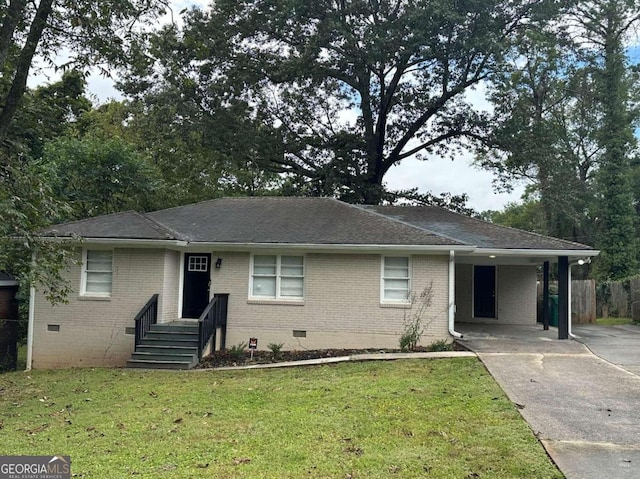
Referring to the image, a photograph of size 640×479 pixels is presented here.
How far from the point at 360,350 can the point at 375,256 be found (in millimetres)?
2368

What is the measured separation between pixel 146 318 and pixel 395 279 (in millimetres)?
6251

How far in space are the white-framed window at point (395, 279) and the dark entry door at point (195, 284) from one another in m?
4.81

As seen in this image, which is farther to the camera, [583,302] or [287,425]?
[583,302]

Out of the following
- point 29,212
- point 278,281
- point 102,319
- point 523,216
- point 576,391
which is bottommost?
point 576,391

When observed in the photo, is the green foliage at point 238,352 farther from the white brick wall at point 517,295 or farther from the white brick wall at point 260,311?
the white brick wall at point 517,295

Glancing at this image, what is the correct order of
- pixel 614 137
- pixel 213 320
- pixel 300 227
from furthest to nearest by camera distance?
pixel 614 137, pixel 300 227, pixel 213 320

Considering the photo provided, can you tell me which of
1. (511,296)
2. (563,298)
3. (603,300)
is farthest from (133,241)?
(603,300)

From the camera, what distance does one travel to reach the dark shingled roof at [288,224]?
12656 millimetres

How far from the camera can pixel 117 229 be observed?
505 inches

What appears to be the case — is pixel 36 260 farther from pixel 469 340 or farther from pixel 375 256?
pixel 469 340

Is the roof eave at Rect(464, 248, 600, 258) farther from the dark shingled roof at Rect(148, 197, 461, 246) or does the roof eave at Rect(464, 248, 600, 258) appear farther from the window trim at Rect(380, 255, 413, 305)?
the window trim at Rect(380, 255, 413, 305)

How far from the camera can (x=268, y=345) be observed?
12711 millimetres

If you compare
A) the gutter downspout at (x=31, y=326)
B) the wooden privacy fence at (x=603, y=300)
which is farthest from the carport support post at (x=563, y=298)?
the gutter downspout at (x=31, y=326)

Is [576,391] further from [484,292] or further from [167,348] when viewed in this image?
[484,292]
